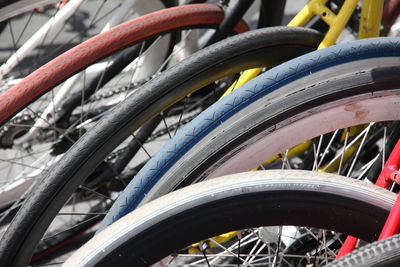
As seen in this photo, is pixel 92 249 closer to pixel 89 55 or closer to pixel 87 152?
pixel 87 152

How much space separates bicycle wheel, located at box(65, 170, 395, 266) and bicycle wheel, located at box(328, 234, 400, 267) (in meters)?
0.11

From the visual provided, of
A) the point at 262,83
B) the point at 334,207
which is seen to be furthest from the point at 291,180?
the point at 262,83

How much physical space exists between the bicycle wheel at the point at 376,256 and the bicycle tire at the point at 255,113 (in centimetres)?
29

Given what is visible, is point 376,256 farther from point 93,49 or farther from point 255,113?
point 93,49

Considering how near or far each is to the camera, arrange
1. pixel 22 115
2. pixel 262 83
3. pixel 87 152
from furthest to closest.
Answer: pixel 22 115
pixel 87 152
pixel 262 83

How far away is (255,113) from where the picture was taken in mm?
991

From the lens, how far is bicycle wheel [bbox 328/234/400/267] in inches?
29.5

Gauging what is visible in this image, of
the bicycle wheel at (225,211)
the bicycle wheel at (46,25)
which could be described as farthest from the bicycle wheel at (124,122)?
the bicycle wheel at (46,25)

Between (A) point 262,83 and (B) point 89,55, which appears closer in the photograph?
(A) point 262,83

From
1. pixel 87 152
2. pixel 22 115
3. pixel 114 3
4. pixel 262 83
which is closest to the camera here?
pixel 262 83

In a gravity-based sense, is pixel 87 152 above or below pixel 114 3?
below

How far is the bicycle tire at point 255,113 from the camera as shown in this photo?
99 centimetres

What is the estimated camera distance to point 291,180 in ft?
2.76

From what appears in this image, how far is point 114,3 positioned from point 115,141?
83 cm
